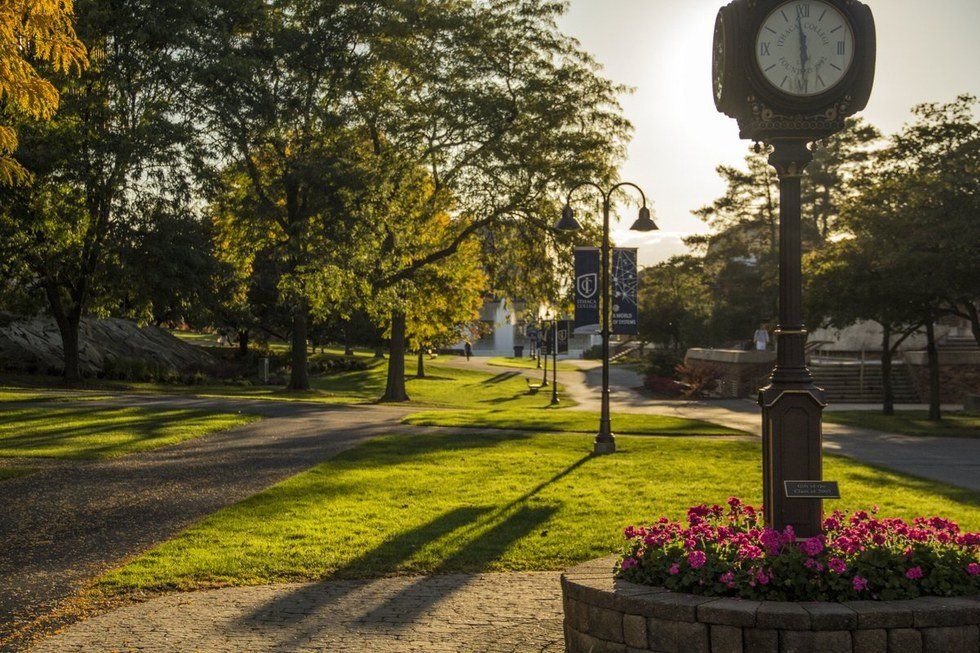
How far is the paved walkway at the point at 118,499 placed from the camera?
932cm

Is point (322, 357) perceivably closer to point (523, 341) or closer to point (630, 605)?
point (630, 605)

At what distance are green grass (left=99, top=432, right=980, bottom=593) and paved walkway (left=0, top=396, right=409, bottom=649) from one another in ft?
1.51

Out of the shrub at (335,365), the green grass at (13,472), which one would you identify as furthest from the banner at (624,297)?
the shrub at (335,365)

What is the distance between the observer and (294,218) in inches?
1423

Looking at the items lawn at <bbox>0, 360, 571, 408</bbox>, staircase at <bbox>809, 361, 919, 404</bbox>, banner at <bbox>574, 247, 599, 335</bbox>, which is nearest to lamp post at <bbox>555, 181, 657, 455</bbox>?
banner at <bbox>574, 247, 599, 335</bbox>

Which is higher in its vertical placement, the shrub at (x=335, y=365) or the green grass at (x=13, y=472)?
the shrub at (x=335, y=365)

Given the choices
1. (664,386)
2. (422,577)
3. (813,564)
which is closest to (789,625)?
(813,564)

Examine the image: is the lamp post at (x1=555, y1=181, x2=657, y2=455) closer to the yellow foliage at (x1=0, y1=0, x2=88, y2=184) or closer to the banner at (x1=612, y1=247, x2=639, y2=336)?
the banner at (x1=612, y1=247, x2=639, y2=336)

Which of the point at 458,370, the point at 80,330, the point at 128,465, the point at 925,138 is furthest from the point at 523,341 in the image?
the point at 128,465

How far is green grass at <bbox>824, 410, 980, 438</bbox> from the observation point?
28500 mm

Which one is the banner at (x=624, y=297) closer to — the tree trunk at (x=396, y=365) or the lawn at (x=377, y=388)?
the lawn at (x=377, y=388)

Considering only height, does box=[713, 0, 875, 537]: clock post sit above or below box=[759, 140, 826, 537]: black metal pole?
above

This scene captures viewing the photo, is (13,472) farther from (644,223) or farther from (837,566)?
(837,566)

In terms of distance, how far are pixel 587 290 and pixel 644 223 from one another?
2.19 m
